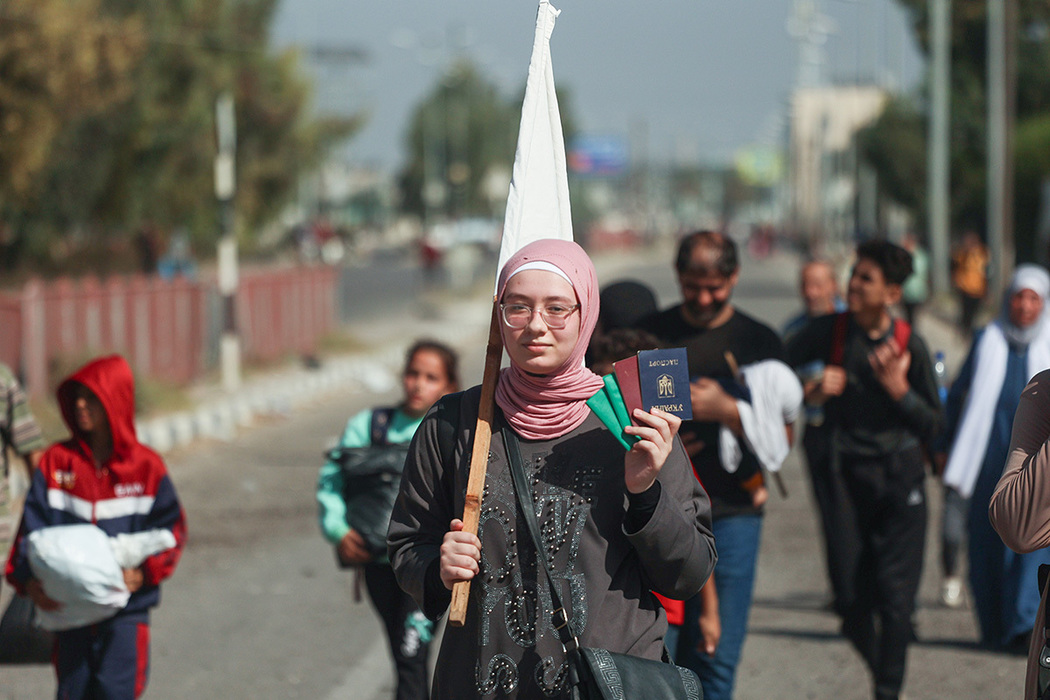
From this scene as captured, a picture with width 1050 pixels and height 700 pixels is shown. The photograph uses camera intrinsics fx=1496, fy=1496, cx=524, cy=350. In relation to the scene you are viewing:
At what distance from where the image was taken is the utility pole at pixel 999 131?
80.5ft

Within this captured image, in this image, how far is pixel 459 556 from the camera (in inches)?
112

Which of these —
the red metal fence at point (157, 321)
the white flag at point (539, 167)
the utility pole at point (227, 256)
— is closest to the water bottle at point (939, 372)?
the white flag at point (539, 167)

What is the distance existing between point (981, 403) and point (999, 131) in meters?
20.0

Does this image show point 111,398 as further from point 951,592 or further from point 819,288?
point 819,288

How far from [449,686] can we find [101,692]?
6.37ft

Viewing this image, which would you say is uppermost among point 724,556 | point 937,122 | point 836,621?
point 937,122

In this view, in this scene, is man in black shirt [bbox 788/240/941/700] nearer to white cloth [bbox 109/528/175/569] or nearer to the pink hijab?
white cloth [bbox 109/528/175/569]

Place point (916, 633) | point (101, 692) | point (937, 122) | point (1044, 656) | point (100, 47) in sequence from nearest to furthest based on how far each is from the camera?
point (1044, 656)
point (101, 692)
point (916, 633)
point (100, 47)
point (937, 122)

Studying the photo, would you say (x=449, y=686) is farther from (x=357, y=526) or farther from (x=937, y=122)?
(x=937, y=122)

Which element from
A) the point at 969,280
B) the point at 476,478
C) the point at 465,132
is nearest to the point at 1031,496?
the point at 476,478

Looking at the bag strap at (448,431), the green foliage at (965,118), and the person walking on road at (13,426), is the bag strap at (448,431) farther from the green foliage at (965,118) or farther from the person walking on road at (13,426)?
the green foliage at (965,118)

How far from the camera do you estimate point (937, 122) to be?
30328 millimetres

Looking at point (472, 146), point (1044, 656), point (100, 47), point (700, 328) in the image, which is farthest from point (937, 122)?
point (472, 146)

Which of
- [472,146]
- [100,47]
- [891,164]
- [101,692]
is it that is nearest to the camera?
[101,692]
